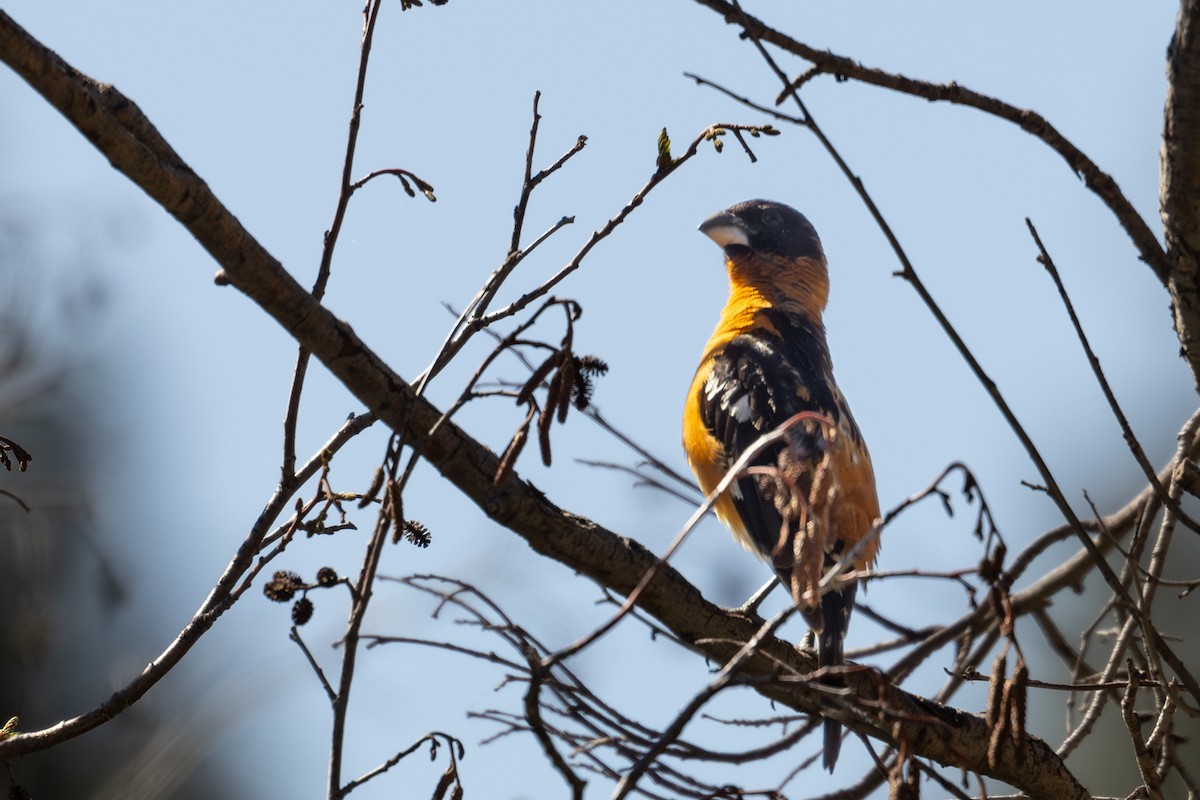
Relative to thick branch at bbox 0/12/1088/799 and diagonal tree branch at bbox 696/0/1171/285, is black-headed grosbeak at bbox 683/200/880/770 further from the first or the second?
diagonal tree branch at bbox 696/0/1171/285

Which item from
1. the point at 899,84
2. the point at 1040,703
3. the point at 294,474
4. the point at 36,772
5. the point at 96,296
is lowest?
the point at 36,772

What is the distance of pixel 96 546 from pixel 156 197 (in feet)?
6.55

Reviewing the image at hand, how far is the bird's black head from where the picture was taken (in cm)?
720

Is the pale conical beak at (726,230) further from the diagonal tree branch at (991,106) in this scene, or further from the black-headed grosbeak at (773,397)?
the diagonal tree branch at (991,106)

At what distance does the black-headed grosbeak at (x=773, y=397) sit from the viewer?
4.98 meters

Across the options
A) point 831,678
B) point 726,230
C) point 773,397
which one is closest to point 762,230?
point 726,230

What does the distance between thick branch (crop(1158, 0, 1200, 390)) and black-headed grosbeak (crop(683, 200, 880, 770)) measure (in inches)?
58.8

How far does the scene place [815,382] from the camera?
602 centimetres

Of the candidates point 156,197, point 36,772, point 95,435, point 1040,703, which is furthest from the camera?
point 1040,703

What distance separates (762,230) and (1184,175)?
4297 mm

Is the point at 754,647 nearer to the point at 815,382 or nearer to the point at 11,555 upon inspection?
the point at 815,382

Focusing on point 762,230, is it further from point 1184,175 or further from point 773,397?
point 1184,175

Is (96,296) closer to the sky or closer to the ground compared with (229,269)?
closer to the sky

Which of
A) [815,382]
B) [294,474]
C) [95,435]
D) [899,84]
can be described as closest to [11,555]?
[95,435]
